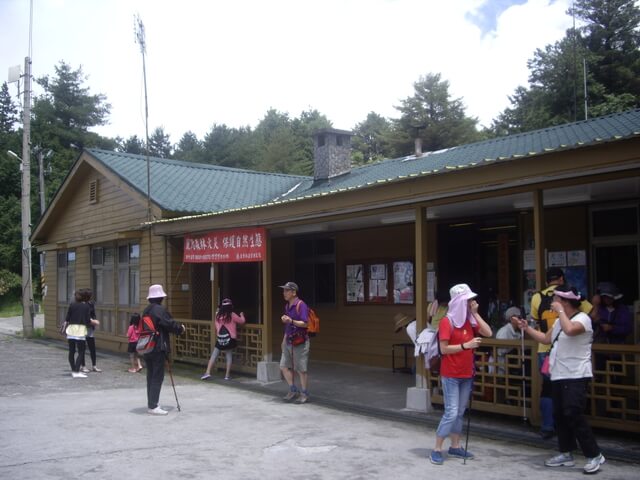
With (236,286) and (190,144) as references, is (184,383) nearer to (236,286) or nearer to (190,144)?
(236,286)

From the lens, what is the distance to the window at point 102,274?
1653 centimetres

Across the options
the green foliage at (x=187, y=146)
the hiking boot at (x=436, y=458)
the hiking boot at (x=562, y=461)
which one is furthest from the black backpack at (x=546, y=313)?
the green foliage at (x=187, y=146)

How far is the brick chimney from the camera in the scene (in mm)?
15578

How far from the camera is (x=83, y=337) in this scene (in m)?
11.6

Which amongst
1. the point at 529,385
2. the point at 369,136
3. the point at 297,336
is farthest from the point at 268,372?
the point at 369,136

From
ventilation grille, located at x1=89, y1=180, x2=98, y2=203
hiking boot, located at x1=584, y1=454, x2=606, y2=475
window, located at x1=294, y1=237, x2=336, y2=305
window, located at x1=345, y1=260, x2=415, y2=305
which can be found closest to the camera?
hiking boot, located at x1=584, y1=454, x2=606, y2=475

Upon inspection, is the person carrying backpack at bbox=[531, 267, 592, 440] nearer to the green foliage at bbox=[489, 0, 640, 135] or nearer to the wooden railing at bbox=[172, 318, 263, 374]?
the wooden railing at bbox=[172, 318, 263, 374]

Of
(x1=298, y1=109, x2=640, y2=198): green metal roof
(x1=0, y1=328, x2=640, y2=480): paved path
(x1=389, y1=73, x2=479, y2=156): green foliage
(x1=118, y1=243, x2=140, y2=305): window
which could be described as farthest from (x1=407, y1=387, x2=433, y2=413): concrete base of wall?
(x1=389, y1=73, x2=479, y2=156): green foliage

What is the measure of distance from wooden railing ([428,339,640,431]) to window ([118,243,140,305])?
9.17 metres

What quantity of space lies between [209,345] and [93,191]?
688cm

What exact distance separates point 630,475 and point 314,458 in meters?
2.73

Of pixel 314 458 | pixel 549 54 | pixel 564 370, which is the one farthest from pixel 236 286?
pixel 549 54

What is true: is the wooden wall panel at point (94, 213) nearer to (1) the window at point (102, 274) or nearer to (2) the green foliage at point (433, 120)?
(1) the window at point (102, 274)

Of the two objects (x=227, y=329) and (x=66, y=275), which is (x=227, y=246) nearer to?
(x=227, y=329)
